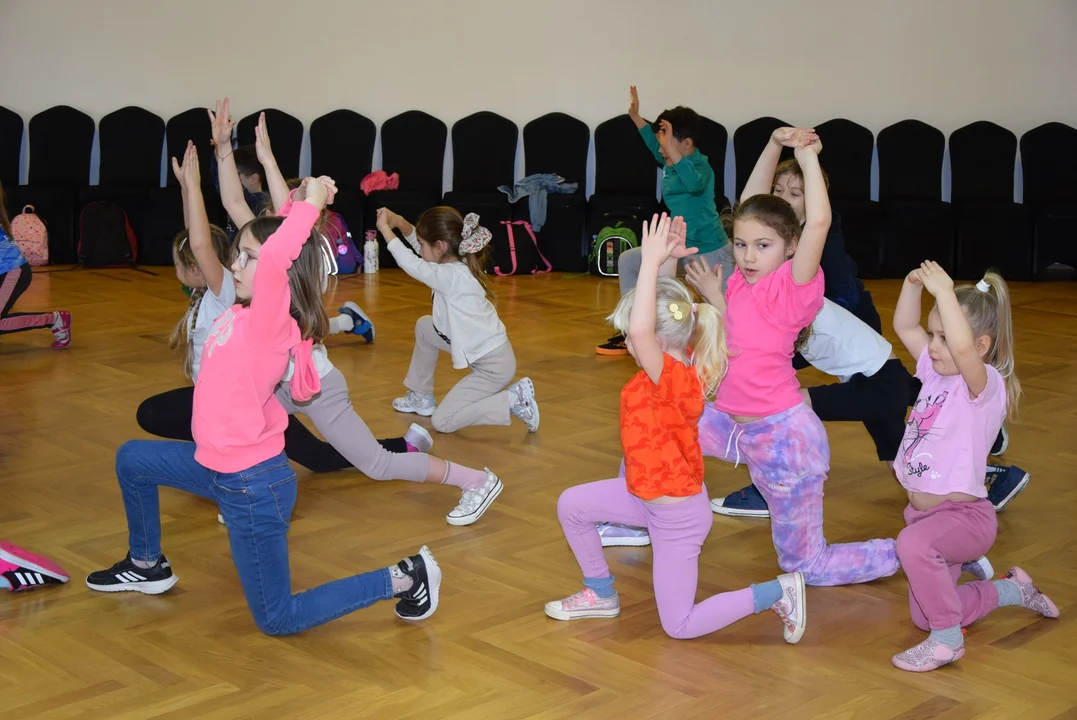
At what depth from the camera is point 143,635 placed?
2805mm

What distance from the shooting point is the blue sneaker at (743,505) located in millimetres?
3713

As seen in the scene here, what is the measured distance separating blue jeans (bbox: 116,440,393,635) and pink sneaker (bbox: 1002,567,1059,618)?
154cm

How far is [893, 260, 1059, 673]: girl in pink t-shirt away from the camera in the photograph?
2709 millimetres

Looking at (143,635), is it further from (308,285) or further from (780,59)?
(780,59)

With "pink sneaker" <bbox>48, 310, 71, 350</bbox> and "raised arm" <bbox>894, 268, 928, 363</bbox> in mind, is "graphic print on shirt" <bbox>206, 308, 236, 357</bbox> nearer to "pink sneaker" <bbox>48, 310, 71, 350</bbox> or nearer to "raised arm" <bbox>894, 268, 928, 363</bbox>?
"raised arm" <bbox>894, 268, 928, 363</bbox>

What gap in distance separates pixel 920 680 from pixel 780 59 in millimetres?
7783

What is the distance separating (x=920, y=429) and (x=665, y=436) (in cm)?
64

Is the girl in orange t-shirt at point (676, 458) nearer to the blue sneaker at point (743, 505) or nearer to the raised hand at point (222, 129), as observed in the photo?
the blue sneaker at point (743, 505)

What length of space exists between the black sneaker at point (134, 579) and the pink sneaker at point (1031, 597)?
210cm

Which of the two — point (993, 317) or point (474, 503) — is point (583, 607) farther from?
point (993, 317)

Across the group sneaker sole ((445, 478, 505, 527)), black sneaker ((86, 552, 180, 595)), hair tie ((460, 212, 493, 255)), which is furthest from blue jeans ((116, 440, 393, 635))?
hair tie ((460, 212, 493, 255))

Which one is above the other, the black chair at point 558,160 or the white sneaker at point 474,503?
the black chair at point 558,160

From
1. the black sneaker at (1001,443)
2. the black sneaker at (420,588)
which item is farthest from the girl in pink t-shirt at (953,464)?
the black sneaker at (1001,443)

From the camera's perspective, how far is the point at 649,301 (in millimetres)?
2668
